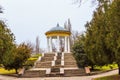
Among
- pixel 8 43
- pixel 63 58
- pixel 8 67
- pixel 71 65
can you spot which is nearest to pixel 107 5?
pixel 8 43

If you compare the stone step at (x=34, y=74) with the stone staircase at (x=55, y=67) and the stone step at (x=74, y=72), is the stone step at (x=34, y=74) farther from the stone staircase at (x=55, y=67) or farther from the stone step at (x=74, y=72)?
the stone step at (x=74, y=72)

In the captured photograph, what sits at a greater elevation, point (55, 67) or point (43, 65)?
point (43, 65)

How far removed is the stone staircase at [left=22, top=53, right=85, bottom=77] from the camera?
3325cm

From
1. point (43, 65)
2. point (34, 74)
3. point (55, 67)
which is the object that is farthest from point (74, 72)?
point (43, 65)

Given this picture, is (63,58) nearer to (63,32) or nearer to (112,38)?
(63,32)

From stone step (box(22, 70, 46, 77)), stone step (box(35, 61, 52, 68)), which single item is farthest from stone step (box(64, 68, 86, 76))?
stone step (box(35, 61, 52, 68))

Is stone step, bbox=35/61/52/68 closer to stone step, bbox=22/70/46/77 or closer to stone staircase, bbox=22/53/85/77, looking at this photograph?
stone staircase, bbox=22/53/85/77

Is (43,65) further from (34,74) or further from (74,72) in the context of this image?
(74,72)

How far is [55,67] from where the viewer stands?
38000 mm

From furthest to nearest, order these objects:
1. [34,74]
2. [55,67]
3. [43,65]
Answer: [43,65] < [55,67] < [34,74]

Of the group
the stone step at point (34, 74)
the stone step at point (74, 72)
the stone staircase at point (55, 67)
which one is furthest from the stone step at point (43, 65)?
the stone step at point (74, 72)

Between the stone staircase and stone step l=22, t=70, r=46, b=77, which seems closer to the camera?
stone step l=22, t=70, r=46, b=77

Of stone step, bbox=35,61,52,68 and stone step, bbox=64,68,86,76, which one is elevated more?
stone step, bbox=35,61,52,68

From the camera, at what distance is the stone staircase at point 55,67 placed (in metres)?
33.2
